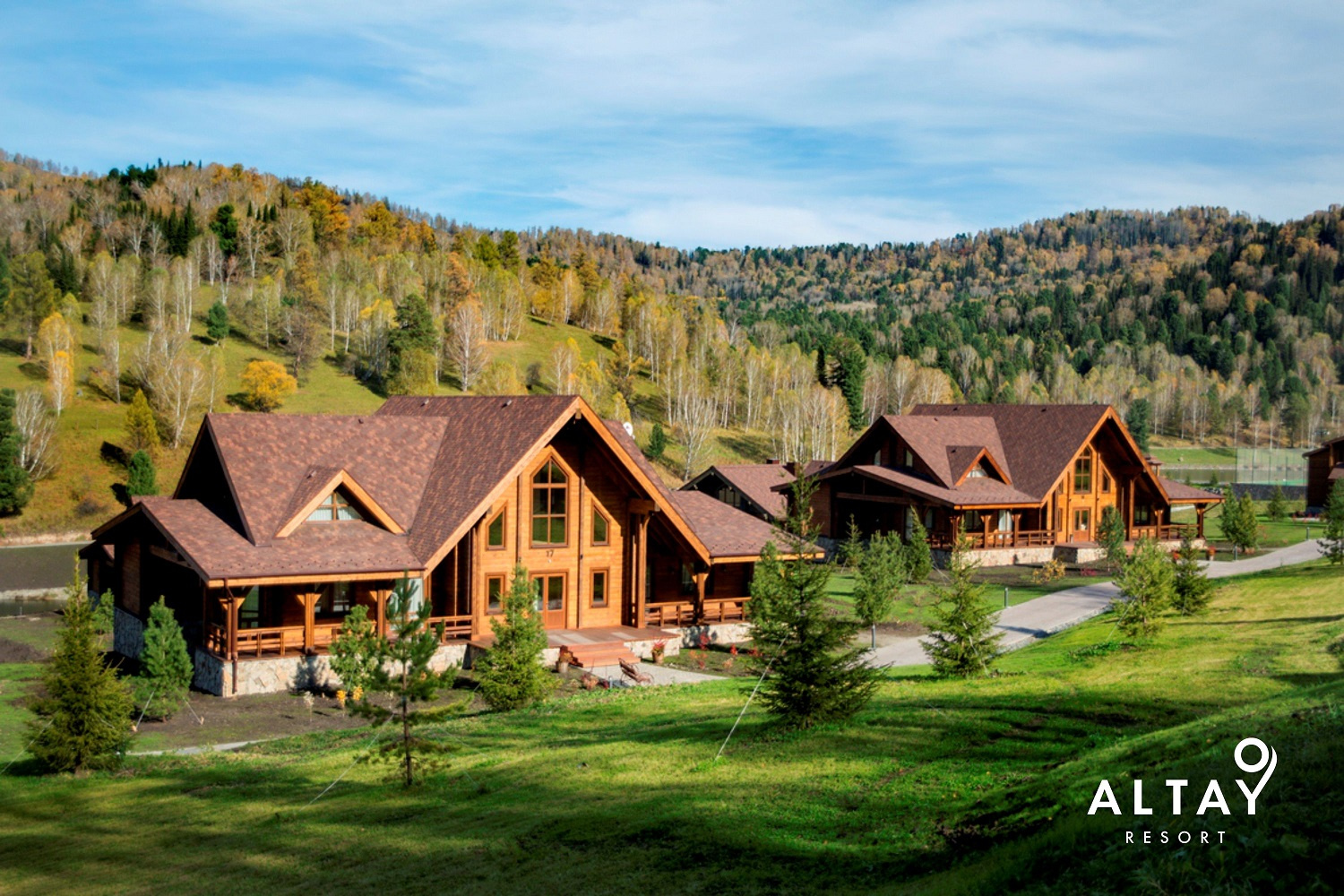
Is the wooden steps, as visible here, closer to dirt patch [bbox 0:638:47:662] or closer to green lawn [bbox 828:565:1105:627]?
green lawn [bbox 828:565:1105:627]

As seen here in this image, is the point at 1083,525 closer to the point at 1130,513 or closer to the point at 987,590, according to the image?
the point at 1130,513

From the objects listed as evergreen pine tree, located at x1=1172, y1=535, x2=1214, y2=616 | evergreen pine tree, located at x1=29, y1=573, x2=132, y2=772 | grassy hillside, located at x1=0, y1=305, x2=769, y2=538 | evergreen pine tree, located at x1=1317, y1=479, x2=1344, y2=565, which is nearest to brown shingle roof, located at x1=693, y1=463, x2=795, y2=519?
evergreen pine tree, located at x1=1317, y1=479, x2=1344, y2=565

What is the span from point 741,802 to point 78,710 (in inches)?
469

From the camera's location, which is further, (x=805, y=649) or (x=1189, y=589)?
(x=1189, y=589)

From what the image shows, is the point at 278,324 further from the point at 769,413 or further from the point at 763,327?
the point at 763,327

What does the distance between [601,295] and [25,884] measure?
454ft

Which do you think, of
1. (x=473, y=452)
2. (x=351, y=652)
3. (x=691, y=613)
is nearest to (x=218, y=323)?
(x=473, y=452)

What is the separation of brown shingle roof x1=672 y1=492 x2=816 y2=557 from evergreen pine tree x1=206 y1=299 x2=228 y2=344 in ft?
245

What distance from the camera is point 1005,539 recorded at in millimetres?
50688

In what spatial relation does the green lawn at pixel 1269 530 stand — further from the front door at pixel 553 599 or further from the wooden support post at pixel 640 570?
the front door at pixel 553 599

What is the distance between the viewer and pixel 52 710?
1788cm

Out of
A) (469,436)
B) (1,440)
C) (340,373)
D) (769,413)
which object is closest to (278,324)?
(340,373)

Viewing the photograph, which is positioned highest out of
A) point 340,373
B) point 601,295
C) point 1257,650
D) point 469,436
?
point 601,295

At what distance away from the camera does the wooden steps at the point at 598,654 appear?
27.2 metres
